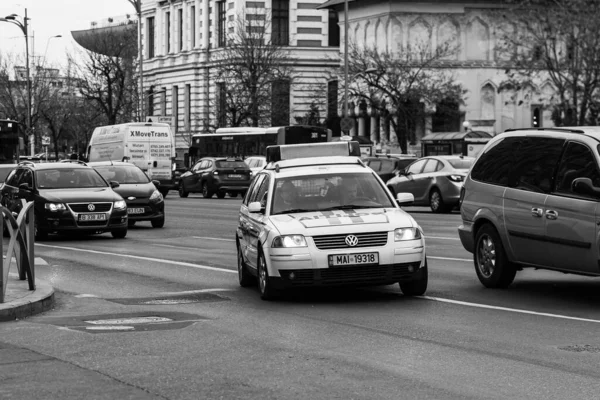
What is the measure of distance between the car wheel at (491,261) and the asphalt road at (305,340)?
0.26m

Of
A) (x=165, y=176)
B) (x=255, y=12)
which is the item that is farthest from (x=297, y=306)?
(x=255, y=12)

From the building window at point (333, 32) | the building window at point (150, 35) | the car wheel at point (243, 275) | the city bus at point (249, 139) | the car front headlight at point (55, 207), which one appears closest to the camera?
the car wheel at point (243, 275)

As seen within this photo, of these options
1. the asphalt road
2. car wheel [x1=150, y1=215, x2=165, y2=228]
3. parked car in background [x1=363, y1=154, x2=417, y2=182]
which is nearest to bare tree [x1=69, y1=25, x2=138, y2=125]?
parked car in background [x1=363, y1=154, x2=417, y2=182]

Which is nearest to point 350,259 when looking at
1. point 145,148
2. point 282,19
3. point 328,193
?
point 328,193

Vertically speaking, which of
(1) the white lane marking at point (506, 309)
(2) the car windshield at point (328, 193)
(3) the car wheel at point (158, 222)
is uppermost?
(2) the car windshield at point (328, 193)

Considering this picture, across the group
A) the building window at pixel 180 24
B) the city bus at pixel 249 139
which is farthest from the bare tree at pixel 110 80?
the city bus at pixel 249 139

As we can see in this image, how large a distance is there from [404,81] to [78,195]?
54.4 metres

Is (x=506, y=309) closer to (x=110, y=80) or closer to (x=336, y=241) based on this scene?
(x=336, y=241)

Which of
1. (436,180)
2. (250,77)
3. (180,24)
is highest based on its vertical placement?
(180,24)

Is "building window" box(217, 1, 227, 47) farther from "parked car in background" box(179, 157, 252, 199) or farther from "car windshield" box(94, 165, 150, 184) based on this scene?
"car windshield" box(94, 165, 150, 184)

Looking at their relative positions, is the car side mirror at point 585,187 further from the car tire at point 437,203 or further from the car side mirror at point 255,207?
the car tire at point 437,203

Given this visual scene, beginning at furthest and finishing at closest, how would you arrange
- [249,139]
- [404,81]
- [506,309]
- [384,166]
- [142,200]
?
[404,81], [249,139], [384,166], [142,200], [506,309]

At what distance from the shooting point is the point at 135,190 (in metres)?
30.7

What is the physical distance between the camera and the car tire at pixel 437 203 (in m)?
36.5
